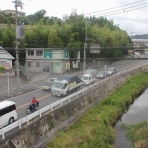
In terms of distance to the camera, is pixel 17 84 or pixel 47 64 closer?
pixel 17 84

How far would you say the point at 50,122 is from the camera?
14.7 m

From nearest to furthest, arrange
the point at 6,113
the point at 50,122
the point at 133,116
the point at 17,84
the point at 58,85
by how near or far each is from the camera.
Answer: the point at 6,113, the point at 50,122, the point at 58,85, the point at 133,116, the point at 17,84

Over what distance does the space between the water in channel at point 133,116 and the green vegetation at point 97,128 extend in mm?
507

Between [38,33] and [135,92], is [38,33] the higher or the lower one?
the higher one

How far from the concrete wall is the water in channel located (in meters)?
2.90

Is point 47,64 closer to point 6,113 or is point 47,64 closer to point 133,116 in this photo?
point 133,116

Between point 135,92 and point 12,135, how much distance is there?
20.9 m

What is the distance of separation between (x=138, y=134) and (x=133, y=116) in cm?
582

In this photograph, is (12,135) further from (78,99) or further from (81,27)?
(81,27)

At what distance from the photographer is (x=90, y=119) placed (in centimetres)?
1736

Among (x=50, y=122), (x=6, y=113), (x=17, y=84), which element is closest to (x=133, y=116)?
(x=50, y=122)

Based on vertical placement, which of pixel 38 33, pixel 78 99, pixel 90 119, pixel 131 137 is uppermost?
pixel 38 33

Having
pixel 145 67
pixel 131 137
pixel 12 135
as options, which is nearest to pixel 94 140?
pixel 131 137

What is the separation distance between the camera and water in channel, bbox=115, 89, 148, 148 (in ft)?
55.0
